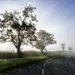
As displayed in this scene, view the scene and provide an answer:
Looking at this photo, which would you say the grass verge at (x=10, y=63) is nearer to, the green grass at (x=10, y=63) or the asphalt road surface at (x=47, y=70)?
the green grass at (x=10, y=63)

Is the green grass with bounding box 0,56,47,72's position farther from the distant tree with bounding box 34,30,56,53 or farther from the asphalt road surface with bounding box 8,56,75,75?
the distant tree with bounding box 34,30,56,53

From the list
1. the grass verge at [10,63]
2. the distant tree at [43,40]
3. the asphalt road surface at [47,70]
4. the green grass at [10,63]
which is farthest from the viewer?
the distant tree at [43,40]

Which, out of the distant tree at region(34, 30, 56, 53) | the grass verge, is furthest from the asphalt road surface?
the distant tree at region(34, 30, 56, 53)

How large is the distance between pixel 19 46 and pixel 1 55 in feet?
21.2

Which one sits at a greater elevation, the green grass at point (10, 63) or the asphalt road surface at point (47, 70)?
the green grass at point (10, 63)

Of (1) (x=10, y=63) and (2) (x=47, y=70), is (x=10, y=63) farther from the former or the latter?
(2) (x=47, y=70)

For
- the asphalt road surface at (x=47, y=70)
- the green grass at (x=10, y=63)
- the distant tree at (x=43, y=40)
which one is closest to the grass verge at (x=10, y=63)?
the green grass at (x=10, y=63)

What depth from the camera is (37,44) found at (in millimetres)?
74125

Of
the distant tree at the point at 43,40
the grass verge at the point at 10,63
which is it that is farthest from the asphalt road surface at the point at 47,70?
the distant tree at the point at 43,40

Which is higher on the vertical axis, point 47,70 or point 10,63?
point 10,63

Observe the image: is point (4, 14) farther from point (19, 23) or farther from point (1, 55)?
point (1, 55)

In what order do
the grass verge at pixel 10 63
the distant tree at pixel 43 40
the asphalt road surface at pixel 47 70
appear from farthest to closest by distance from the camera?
the distant tree at pixel 43 40 → the grass verge at pixel 10 63 → the asphalt road surface at pixel 47 70

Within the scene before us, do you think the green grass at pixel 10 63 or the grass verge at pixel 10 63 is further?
the green grass at pixel 10 63

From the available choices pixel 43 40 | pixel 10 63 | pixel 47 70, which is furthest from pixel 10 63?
pixel 43 40
